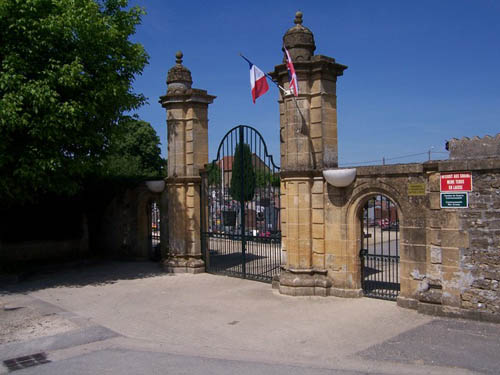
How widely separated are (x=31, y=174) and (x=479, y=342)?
9.83m

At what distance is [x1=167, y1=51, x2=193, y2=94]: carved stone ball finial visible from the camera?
45.4ft

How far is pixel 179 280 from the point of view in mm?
12672

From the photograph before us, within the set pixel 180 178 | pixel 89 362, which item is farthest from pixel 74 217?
pixel 89 362

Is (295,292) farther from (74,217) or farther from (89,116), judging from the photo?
(74,217)

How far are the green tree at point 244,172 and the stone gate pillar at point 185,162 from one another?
1611 mm

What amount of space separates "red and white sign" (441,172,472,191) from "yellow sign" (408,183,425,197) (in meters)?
0.42

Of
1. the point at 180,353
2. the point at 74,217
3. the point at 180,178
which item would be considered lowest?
the point at 180,353

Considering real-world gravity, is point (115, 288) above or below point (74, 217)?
below

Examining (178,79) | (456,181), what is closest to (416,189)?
(456,181)

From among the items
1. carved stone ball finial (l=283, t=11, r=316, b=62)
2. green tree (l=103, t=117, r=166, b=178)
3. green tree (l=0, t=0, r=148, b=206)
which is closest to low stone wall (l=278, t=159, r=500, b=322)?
carved stone ball finial (l=283, t=11, r=316, b=62)

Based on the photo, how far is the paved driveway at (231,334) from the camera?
6.33 metres

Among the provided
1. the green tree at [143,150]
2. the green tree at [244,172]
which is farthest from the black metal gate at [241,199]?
the green tree at [143,150]

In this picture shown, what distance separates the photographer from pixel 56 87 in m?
11.7

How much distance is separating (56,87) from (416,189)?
28.5ft
